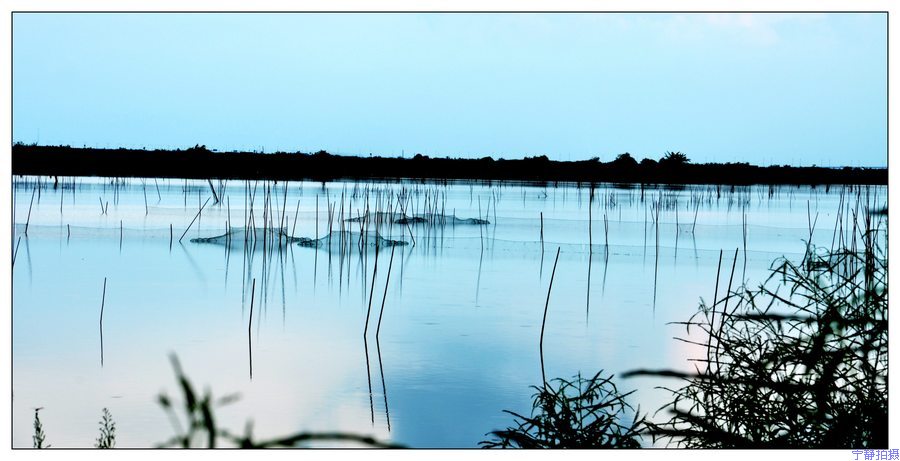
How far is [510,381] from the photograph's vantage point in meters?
5.09

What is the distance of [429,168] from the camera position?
40.8 meters

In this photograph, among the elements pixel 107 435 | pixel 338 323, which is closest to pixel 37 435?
pixel 107 435

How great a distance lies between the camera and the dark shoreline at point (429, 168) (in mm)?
35125

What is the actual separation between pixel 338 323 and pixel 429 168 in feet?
113

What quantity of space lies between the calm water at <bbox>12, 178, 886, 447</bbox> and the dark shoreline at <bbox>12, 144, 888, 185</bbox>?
22163 millimetres

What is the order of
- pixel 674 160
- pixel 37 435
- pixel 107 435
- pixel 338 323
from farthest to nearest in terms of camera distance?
pixel 674 160, pixel 338 323, pixel 37 435, pixel 107 435

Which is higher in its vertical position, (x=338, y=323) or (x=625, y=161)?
(x=625, y=161)

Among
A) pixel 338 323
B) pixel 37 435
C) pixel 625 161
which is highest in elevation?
pixel 625 161

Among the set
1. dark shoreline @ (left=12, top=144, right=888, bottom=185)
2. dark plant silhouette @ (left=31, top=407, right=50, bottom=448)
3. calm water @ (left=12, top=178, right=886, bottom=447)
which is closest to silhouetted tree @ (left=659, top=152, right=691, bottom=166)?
dark shoreline @ (left=12, top=144, right=888, bottom=185)

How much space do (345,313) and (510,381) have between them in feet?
7.33

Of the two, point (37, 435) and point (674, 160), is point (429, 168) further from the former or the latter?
point (37, 435)

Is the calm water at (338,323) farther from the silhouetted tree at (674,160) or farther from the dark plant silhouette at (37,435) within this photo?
the silhouetted tree at (674,160)
